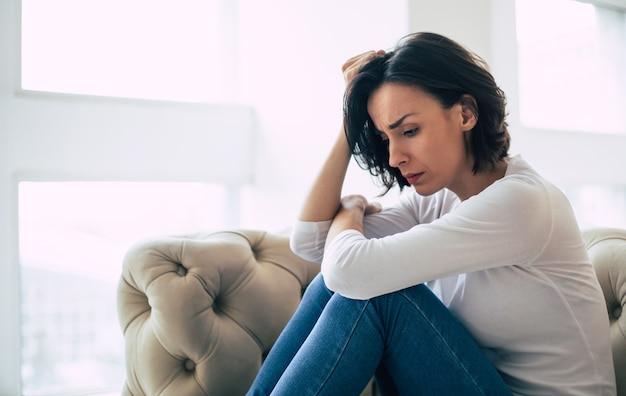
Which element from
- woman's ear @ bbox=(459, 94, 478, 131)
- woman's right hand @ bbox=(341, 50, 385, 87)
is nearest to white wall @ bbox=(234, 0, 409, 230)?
woman's right hand @ bbox=(341, 50, 385, 87)

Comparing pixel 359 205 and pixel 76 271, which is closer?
pixel 359 205

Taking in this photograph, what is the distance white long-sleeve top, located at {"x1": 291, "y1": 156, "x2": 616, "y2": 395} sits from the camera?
39.4 inches

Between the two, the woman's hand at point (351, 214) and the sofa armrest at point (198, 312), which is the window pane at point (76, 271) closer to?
the sofa armrest at point (198, 312)

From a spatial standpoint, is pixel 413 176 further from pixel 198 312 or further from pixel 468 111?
pixel 198 312

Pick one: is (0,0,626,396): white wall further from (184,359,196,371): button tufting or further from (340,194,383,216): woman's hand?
(184,359,196,371): button tufting

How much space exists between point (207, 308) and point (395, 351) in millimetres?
473

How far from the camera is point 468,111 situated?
1110mm

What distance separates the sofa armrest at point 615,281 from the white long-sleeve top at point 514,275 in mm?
169

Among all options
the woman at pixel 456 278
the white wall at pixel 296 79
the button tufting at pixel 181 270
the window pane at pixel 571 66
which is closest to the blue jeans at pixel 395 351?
the woman at pixel 456 278

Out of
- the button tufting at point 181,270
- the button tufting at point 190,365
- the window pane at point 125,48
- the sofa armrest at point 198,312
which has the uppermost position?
the window pane at point 125,48

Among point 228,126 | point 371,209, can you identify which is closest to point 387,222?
point 371,209

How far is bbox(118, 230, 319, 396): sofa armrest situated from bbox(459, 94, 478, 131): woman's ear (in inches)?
23.1

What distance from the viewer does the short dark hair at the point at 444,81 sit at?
1.08 metres

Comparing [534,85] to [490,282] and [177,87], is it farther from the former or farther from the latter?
[490,282]
